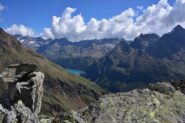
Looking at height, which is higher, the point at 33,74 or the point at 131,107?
the point at 33,74

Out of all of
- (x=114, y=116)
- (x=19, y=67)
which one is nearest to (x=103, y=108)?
(x=114, y=116)

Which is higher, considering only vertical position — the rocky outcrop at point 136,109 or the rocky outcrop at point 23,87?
the rocky outcrop at point 23,87

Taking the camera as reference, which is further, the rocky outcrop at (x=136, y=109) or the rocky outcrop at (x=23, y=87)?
the rocky outcrop at (x=23, y=87)

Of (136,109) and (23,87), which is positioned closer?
(136,109)

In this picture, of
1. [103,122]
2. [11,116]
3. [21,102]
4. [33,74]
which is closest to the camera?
[103,122]

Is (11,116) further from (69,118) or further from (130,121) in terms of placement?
(130,121)

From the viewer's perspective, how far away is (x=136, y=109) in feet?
42.6

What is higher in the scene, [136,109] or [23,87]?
[23,87]

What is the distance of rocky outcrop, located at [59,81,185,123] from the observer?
1255 cm

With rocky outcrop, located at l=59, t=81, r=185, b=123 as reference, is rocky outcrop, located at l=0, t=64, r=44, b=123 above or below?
above

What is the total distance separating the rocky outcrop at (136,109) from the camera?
12547 millimetres

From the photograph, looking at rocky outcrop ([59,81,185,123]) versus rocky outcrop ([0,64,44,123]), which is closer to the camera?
rocky outcrop ([59,81,185,123])

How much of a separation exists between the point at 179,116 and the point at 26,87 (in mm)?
6547

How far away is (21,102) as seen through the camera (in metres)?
15.8
